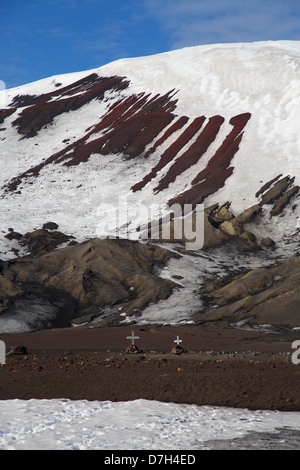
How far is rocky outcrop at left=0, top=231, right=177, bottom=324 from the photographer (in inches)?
1793

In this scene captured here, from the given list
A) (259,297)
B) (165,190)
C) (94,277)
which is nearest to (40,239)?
(94,277)

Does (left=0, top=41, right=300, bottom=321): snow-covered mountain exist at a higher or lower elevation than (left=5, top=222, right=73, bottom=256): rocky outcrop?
higher

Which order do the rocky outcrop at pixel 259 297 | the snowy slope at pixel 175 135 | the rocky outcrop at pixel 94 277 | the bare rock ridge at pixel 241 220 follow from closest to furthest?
1. the rocky outcrop at pixel 259 297
2. the rocky outcrop at pixel 94 277
3. the bare rock ridge at pixel 241 220
4. the snowy slope at pixel 175 135

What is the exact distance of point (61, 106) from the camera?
11231 cm

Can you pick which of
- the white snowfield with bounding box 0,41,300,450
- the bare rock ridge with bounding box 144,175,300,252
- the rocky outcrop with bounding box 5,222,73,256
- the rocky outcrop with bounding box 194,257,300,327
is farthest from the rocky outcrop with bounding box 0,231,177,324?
the bare rock ridge with bounding box 144,175,300,252

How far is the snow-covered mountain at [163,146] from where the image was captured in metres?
66.9

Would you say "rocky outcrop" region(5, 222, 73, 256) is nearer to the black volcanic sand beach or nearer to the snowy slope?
the snowy slope

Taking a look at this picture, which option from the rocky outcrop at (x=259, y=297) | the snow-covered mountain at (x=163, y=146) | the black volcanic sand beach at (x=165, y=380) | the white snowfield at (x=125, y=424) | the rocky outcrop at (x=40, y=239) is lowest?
the white snowfield at (x=125, y=424)

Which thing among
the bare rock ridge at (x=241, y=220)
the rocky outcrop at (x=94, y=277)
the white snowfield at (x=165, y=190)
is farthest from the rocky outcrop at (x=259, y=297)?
the bare rock ridge at (x=241, y=220)

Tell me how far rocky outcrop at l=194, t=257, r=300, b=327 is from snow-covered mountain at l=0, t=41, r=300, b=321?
2540 millimetres

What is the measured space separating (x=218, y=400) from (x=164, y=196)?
198ft

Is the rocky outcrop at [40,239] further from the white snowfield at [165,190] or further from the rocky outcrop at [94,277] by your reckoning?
the rocky outcrop at [94,277]

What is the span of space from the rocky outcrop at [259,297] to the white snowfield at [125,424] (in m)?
22.3
